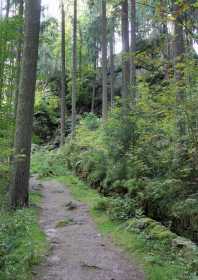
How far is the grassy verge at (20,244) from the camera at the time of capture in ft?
16.1

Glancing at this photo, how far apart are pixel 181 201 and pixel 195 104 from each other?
79.4 inches

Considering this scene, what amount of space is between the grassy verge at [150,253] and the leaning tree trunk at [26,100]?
7.26 ft

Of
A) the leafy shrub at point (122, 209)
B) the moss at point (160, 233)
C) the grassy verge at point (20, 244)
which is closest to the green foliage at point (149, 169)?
the leafy shrub at point (122, 209)

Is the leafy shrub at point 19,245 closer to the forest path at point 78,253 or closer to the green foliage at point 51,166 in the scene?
the forest path at point 78,253

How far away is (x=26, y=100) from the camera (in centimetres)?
939

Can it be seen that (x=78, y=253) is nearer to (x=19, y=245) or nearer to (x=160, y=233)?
(x=19, y=245)

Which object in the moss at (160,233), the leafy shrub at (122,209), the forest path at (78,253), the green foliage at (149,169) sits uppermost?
the green foliage at (149,169)

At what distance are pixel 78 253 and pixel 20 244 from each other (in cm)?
98

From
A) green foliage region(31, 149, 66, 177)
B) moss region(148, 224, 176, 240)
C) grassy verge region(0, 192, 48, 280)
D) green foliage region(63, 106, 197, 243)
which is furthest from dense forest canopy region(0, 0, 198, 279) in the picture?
green foliage region(31, 149, 66, 177)

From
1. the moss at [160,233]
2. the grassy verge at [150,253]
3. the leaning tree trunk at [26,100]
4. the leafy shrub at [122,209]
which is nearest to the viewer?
the grassy verge at [150,253]

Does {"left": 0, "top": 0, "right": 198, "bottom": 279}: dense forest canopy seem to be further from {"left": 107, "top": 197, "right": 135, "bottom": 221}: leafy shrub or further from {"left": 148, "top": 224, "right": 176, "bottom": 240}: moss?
{"left": 148, "top": 224, "right": 176, "bottom": 240}: moss

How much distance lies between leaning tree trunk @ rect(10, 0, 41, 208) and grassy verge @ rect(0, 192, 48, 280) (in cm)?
88

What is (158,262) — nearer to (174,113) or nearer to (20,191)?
(174,113)

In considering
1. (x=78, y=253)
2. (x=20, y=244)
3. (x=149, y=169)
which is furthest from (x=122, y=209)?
(x=20, y=244)
